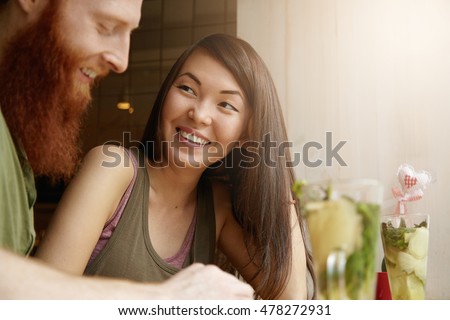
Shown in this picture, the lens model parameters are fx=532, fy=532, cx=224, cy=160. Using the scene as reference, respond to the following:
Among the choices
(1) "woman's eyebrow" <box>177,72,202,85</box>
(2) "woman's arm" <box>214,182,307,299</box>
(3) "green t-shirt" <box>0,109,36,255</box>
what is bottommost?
(2) "woman's arm" <box>214,182,307,299</box>

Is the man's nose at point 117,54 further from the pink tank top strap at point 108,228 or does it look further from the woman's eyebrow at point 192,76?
the pink tank top strap at point 108,228

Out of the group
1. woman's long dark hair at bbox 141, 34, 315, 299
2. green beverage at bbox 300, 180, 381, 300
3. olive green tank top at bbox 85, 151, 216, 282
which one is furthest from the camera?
woman's long dark hair at bbox 141, 34, 315, 299

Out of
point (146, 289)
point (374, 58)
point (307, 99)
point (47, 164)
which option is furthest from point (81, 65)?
point (374, 58)

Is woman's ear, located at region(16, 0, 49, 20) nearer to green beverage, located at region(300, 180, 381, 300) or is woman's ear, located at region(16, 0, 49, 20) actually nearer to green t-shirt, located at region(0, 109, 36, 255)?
green t-shirt, located at region(0, 109, 36, 255)

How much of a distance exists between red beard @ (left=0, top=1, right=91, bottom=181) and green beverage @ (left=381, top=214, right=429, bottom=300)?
0.73 metres

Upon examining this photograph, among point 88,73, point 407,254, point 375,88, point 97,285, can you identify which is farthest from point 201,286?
point 375,88

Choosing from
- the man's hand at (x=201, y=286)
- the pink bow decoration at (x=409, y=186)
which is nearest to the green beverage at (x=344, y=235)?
the man's hand at (x=201, y=286)

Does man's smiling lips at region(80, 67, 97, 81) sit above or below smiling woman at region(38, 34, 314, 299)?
above

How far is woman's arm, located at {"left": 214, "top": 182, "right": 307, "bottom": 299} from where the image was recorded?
4.20 feet

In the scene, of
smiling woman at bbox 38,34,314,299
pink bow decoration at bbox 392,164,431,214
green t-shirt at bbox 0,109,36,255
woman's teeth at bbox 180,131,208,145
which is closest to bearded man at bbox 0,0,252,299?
green t-shirt at bbox 0,109,36,255

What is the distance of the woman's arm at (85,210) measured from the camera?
1.04 metres

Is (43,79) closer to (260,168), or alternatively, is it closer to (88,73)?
(88,73)

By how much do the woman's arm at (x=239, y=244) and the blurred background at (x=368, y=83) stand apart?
30 centimetres

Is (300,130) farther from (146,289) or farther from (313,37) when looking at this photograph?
(146,289)
